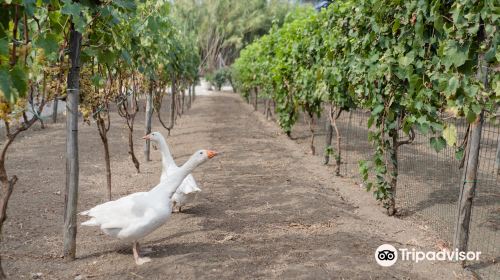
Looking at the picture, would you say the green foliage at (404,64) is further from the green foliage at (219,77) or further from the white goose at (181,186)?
the green foliage at (219,77)

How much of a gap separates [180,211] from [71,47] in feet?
8.26

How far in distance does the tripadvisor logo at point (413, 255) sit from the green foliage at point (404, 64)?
105 cm

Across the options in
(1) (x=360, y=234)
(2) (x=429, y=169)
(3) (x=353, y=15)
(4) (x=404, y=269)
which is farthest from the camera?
(2) (x=429, y=169)

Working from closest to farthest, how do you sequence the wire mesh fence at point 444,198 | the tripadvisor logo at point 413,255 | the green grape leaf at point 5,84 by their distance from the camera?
the green grape leaf at point 5,84
the tripadvisor logo at point 413,255
the wire mesh fence at point 444,198

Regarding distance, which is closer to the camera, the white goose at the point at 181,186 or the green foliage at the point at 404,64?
the green foliage at the point at 404,64

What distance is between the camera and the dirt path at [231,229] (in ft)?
12.8

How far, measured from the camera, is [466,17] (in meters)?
3.55

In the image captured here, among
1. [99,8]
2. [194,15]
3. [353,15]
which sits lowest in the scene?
[99,8]

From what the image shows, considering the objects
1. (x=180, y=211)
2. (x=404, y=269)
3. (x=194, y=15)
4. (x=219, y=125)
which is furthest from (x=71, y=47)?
(x=194, y=15)

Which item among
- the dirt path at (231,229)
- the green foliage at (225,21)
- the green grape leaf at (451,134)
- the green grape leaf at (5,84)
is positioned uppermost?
the green foliage at (225,21)

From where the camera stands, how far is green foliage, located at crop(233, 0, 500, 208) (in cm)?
359

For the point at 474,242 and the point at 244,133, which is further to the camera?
the point at 244,133

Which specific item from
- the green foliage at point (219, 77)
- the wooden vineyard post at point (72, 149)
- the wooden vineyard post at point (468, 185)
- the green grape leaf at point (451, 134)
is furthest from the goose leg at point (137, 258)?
the green foliage at point (219, 77)

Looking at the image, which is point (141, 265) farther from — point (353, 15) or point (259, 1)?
point (259, 1)
